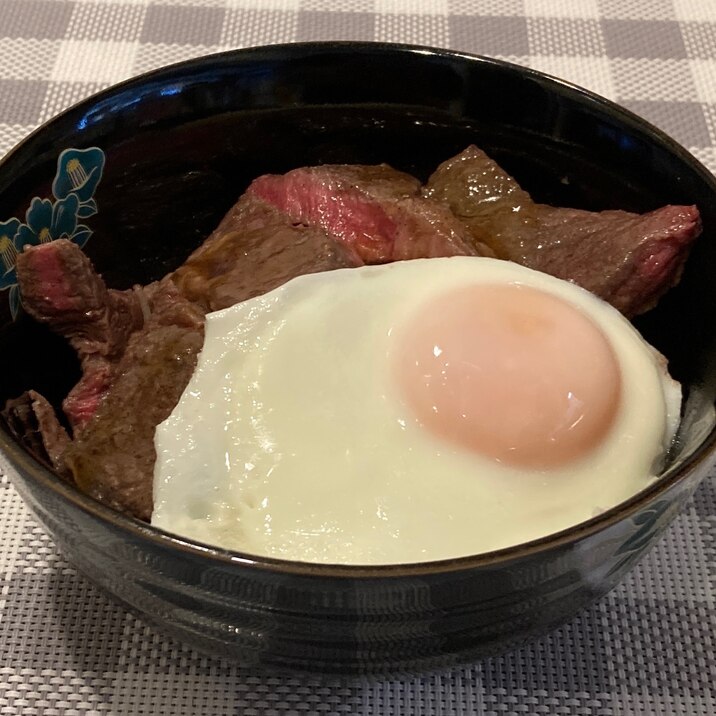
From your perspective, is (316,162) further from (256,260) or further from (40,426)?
(40,426)

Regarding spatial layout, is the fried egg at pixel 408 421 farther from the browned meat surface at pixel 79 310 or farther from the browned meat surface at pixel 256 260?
the browned meat surface at pixel 79 310

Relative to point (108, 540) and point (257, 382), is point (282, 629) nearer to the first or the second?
point (108, 540)

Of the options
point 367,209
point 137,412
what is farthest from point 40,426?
point 367,209

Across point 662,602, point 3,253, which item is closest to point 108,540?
point 3,253

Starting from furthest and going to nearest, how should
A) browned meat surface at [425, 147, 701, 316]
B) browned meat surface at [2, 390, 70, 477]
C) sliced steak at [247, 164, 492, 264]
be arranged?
sliced steak at [247, 164, 492, 264]
browned meat surface at [425, 147, 701, 316]
browned meat surface at [2, 390, 70, 477]

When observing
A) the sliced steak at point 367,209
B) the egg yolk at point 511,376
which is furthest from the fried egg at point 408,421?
the sliced steak at point 367,209

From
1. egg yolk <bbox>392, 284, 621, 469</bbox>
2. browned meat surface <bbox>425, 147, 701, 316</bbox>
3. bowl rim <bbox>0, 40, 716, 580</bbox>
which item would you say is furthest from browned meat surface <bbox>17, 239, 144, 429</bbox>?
browned meat surface <bbox>425, 147, 701, 316</bbox>

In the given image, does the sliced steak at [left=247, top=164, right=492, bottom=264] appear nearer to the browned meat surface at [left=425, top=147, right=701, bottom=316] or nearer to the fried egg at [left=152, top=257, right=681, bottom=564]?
the browned meat surface at [left=425, top=147, right=701, bottom=316]
